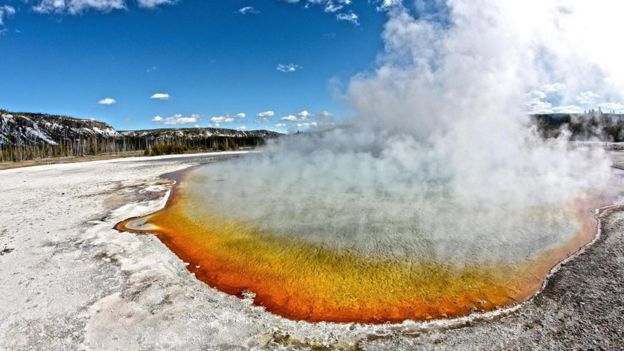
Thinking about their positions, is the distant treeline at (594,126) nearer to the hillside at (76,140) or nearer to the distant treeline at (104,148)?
the distant treeline at (104,148)

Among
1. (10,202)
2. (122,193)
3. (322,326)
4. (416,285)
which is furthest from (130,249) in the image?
(10,202)

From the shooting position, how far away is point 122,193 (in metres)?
18.1

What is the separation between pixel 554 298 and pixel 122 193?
730 inches

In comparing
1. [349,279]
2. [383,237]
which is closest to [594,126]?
[383,237]

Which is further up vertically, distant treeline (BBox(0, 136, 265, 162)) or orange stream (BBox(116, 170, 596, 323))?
distant treeline (BBox(0, 136, 265, 162))

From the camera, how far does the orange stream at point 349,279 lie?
247 inches

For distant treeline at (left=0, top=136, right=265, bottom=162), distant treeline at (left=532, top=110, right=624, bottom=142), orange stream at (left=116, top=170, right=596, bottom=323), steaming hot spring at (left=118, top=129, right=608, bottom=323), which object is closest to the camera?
orange stream at (left=116, top=170, right=596, bottom=323)

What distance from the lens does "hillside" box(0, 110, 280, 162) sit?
7819cm

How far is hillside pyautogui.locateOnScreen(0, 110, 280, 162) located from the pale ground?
6960 cm

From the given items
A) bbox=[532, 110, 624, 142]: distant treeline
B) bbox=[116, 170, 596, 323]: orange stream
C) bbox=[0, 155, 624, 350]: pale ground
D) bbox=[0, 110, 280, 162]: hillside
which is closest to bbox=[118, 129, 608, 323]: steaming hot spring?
bbox=[116, 170, 596, 323]: orange stream

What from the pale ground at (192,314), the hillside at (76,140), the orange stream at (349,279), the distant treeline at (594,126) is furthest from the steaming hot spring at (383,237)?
the hillside at (76,140)

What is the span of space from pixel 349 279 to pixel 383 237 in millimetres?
2695

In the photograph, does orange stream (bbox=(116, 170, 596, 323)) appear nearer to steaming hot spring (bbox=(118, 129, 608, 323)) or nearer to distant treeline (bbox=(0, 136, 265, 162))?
steaming hot spring (bbox=(118, 129, 608, 323))

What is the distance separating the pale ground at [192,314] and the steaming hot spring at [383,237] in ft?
1.50
